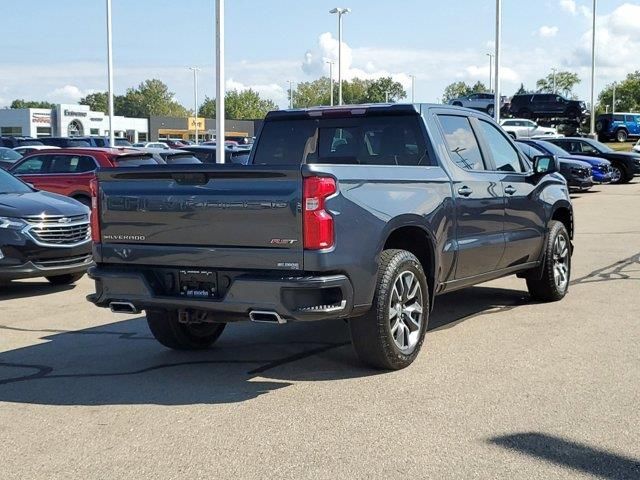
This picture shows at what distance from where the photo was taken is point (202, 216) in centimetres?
544

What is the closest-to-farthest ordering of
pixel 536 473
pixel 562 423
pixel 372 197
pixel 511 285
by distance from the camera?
pixel 536 473 → pixel 562 423 → pixel 372 197 → pixel 511 285

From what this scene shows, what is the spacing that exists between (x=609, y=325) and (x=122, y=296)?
14.4ft

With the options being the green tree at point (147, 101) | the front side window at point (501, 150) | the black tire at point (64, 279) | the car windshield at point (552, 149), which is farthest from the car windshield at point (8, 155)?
the green tree at point (147, 101)

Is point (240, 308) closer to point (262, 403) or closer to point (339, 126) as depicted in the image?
point (262, 403)

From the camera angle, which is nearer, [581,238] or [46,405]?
[46,405]

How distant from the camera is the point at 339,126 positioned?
279 inches

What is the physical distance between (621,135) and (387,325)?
5106 cm

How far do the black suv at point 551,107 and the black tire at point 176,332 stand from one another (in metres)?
44.6

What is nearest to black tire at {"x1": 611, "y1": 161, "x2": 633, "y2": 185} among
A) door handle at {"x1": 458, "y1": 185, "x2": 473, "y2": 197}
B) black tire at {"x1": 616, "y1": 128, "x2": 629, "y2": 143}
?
black tire at {"x1": 616, "y1": 128, "x2": 629, "y2": 143}

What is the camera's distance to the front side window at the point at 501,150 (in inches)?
302

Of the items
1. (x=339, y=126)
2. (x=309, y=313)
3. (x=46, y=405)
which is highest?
(x=339, y=126)

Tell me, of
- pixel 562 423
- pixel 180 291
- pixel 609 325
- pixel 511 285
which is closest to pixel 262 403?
A: pixel 180 291

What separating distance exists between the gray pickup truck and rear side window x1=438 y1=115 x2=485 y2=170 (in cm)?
2

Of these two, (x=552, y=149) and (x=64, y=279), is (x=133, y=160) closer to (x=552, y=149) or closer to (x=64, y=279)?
(x=64, y=279)
